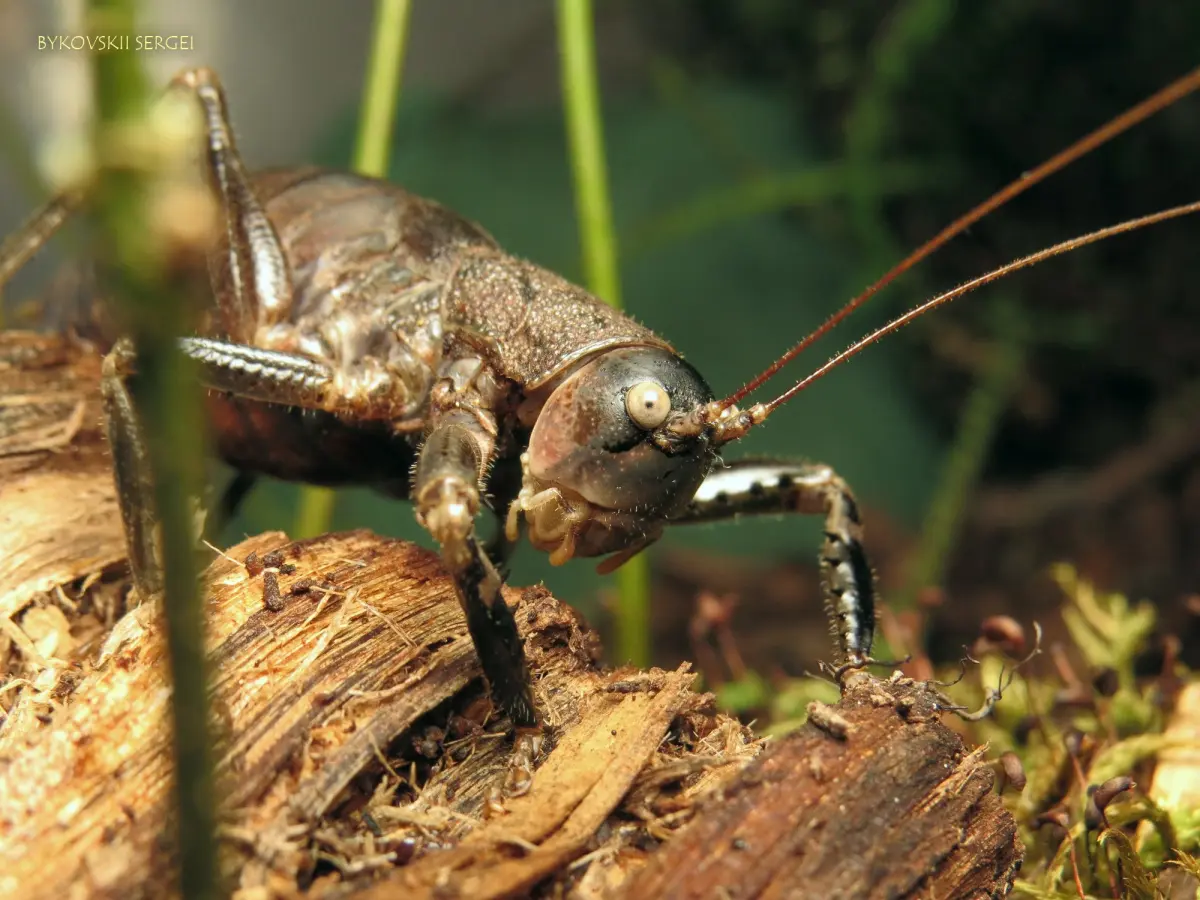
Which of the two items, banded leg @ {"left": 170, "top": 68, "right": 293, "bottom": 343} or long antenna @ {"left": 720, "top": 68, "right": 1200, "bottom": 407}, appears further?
banded leg @ {"left": 170, "top": 68, "right": 293, "bottom": 343}

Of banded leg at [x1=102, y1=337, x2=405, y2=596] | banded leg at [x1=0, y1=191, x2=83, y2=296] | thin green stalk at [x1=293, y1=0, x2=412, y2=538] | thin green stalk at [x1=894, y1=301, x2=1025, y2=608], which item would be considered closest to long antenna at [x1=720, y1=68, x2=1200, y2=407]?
banded leg at [x1=102, y1=337, x2=405, y2=596]

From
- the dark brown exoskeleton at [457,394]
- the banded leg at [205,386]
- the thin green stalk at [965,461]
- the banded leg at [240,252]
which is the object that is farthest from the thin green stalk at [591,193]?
the thin green stalk at [965,461]

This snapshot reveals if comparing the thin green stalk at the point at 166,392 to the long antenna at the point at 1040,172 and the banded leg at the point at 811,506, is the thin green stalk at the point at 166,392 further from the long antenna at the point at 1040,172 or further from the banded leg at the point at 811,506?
the banded leg at the point at 811,506

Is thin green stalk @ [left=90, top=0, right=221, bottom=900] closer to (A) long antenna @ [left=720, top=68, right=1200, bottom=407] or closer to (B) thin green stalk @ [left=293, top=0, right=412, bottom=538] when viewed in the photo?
(A) long antenna @ [left=720, top=68, right=1200, bottom=407]

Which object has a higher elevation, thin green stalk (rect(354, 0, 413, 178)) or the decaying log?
thin green stalk (rect(354, 0, 413, 178))

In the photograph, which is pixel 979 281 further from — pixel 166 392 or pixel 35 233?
pixel 35 233

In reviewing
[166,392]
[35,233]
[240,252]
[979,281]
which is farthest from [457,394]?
[35,233]
